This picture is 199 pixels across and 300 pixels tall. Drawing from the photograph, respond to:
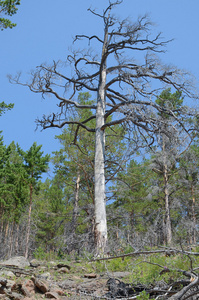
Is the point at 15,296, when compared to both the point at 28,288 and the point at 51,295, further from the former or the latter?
the point at 51,295

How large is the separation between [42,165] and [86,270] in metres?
12.5

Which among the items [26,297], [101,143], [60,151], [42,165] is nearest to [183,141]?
[101,143]

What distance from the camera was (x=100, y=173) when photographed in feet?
28.5

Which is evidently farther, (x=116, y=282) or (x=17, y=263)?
(x=17, y=263)

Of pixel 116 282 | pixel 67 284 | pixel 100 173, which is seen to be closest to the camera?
pixel 116 282

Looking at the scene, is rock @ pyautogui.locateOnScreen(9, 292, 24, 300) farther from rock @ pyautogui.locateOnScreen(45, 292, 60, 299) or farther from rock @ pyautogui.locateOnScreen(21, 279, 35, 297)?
rock @ pyautogui.locateOnScreen(45, 292, 60, 299)

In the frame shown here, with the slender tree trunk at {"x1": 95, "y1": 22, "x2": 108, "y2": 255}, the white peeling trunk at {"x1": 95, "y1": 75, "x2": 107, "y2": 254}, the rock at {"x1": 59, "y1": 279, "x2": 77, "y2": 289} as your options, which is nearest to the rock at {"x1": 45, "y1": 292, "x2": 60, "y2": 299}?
the rock at {"x1": 59, "y1": 279, "x2": 77, "y2": 289}

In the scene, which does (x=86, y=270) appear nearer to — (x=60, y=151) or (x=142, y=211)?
(x=60, y=151)

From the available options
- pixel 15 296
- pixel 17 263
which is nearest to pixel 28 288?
pixel 15 296

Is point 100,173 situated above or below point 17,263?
above

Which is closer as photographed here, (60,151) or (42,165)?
(42,165)

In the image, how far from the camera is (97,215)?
812 centimetres

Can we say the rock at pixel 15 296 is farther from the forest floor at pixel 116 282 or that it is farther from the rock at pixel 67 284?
the rock at pixel 67 284

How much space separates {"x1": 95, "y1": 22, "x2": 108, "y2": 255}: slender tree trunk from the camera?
7805mm
